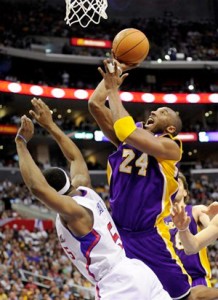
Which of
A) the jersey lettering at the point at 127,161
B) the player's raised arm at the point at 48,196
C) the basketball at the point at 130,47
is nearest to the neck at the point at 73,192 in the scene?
the player's raised arm at the point at 48,196

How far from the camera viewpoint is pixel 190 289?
4.36 metres

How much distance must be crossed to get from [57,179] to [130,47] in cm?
113

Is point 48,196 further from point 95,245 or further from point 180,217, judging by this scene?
point 180,217

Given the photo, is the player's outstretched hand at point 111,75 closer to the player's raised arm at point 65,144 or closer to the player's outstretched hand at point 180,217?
the player's raised arm at point 65,144

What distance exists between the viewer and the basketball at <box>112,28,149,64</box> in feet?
14.0

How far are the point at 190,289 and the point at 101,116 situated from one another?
1.44 meters

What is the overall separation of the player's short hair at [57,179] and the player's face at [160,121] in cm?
82

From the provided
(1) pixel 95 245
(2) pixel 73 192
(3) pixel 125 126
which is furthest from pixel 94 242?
(3) pixel 125 126

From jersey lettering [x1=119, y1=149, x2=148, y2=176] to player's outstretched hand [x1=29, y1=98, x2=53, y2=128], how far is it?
2.07 feet

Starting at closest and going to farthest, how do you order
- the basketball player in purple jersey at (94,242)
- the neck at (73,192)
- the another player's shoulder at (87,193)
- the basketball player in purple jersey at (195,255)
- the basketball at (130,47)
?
1. the basketball player in purple jersey at (94,242)
2. the neck at (73,192)
3. the another player's shoulder at (87,193)
4. the basketball at (130,47)
5. the basketball player in purple jersey at (195,255)

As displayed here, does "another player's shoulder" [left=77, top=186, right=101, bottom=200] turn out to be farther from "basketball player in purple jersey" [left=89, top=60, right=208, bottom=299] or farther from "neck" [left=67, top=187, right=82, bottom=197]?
"basketball player in purple jersey" [left=89, top=60, right=208, bottom=299]

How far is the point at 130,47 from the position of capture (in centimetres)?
425

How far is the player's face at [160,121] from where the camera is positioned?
4250 mm

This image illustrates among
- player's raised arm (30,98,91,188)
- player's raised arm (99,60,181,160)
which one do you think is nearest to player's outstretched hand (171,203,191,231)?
player's raised arm (99,60,181,160)
